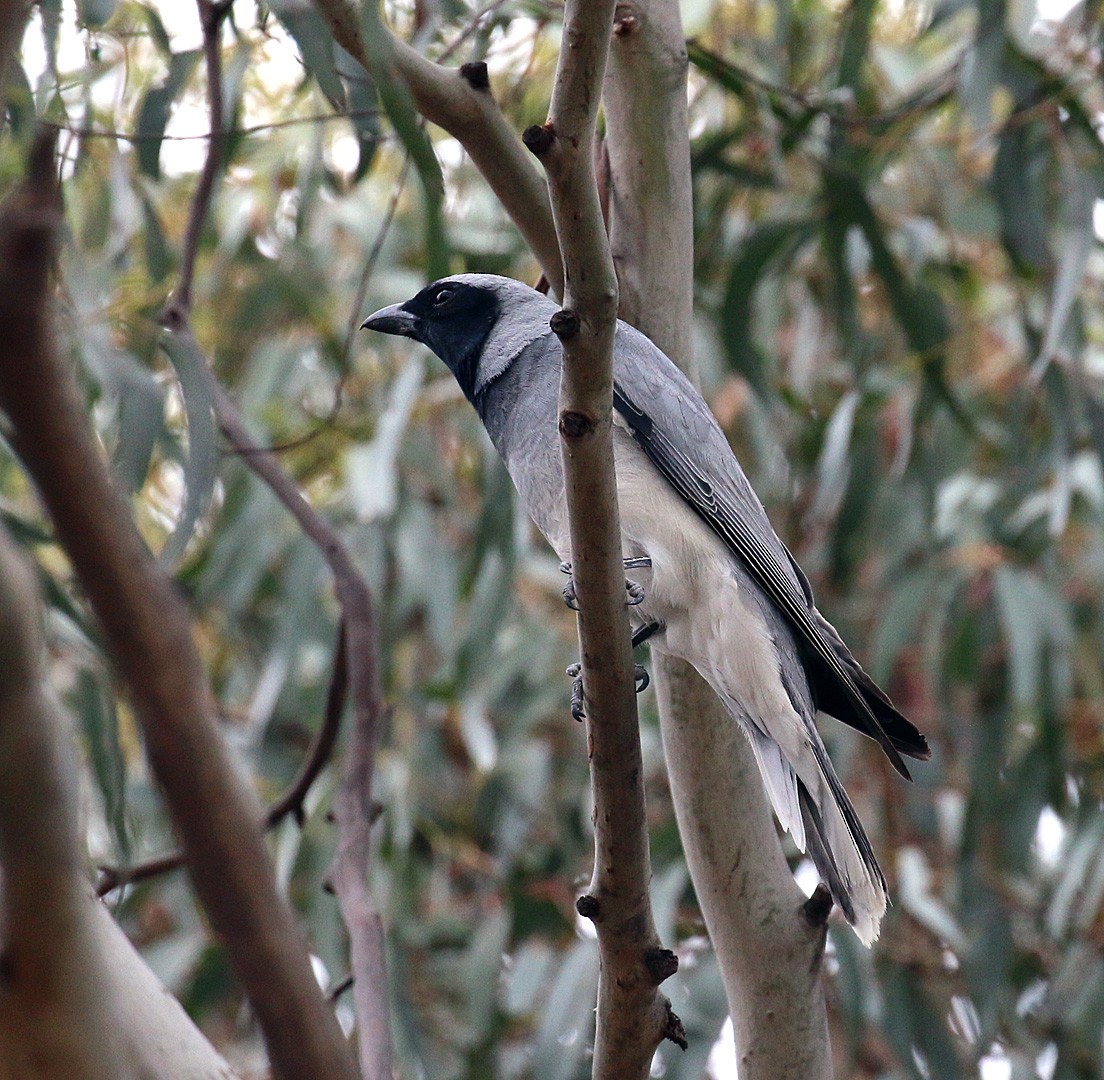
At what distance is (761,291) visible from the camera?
4875mm

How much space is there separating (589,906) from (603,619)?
0.36 metres

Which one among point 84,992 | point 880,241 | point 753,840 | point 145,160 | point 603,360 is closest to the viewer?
point 84,992

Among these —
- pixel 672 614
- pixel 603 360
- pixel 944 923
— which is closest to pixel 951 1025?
pixel 944 923

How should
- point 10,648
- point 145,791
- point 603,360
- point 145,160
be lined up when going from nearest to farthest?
point 10,648, point 603,360, point 145,160, point 145,791

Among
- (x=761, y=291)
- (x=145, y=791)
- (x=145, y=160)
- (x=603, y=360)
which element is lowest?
(x=603, y=360)

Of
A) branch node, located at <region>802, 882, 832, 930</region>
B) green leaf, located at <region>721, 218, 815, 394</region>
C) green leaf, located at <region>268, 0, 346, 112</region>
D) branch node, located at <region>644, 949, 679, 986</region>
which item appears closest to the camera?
branch node, located at <region>644, 949, 679, 986</region>

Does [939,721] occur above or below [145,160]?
below

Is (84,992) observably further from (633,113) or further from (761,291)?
(761,291)

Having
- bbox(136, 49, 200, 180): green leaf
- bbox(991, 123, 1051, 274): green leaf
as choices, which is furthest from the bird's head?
bbox(991, 123, 1051, 274): green leaf

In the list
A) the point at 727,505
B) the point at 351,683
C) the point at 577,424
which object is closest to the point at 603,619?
the point at 577,424

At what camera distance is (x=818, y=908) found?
2.22 metres

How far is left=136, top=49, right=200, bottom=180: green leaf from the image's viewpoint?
2928 millimetres

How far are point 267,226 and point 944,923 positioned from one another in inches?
121

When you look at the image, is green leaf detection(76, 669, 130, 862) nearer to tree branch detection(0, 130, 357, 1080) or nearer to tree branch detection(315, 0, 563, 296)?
tree branch detection(315, 0, 563, 296)
